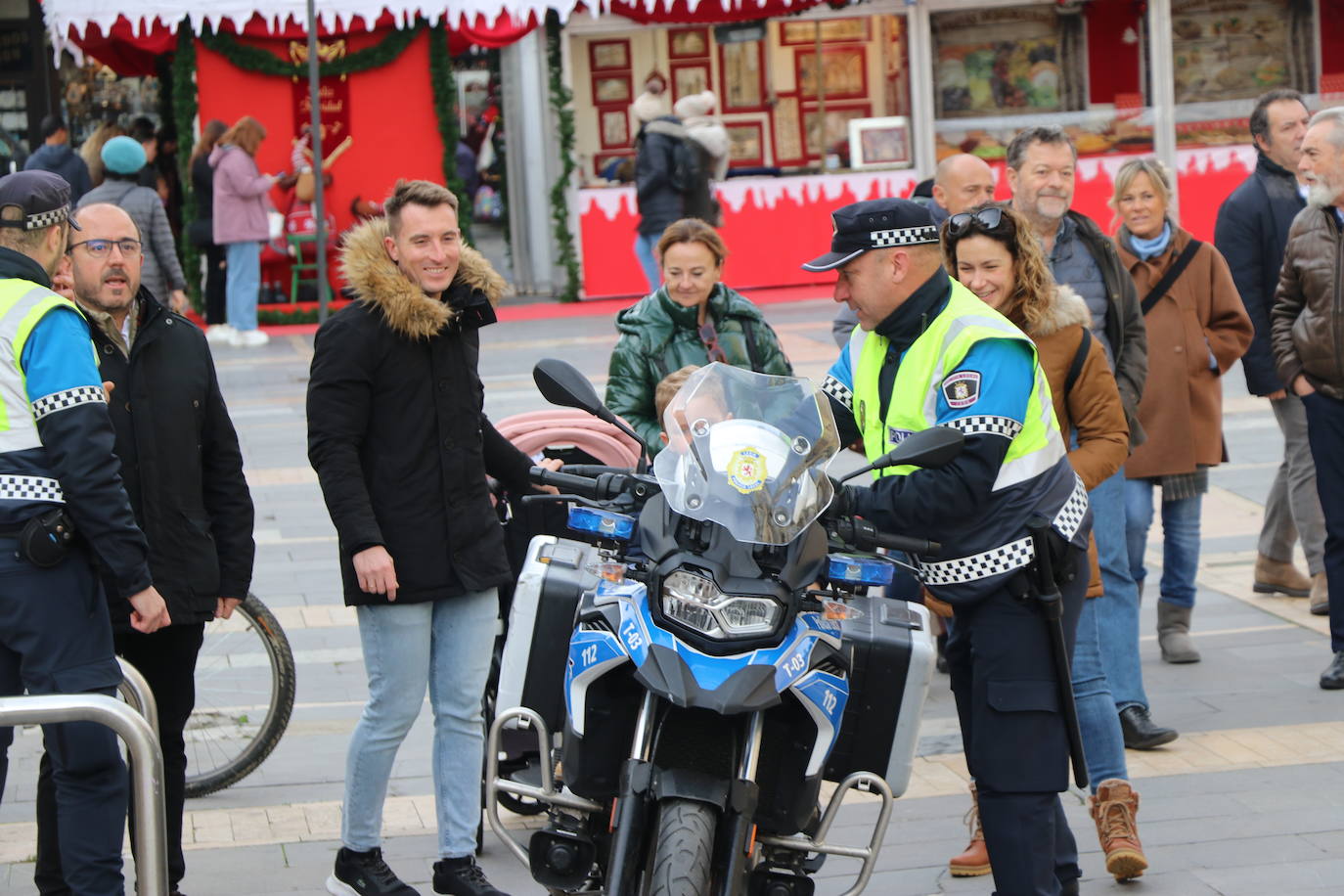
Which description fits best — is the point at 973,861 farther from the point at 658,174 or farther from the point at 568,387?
the point at 658,174

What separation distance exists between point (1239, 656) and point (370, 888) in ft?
13.2

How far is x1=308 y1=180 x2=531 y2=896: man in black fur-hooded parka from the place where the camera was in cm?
480

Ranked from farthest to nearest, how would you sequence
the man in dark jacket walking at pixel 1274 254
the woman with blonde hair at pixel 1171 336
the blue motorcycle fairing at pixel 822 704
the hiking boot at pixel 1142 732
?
the man in dark jacket walking at pixel 1274 254
the woman with blonde hair at pixel 1171 336
the hiking boot at pixel 1142 732
the blue motorcycle fairing at pixel 822 704

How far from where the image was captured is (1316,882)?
16.5ft

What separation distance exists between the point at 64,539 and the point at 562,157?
15.6 m

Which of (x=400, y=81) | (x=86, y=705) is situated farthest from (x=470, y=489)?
(x=400, y=81)

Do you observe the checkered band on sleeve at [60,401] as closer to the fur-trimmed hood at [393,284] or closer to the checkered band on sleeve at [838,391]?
the fur-trimmed hood at [393,284]

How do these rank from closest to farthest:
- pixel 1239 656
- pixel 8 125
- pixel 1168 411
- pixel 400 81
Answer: pixel 1168 411
pixel 1239 656
pixel 400 81
pixel 8 125

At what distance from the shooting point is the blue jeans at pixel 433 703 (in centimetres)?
492


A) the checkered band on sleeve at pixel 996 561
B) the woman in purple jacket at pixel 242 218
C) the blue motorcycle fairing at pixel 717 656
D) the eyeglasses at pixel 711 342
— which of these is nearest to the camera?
the blue motorcycle fairing at pixel 717 656

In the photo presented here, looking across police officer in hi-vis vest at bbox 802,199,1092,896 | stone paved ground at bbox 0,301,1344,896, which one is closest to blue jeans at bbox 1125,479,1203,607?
stone paved ground at bbox 0,301,1344,896

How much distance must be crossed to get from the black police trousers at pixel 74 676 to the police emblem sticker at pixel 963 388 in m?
2.06

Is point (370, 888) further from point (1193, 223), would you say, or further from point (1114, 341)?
point (1193, 223)

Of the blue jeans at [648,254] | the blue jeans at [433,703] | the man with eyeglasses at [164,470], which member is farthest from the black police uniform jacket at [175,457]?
the blue jeans at [648,254]
